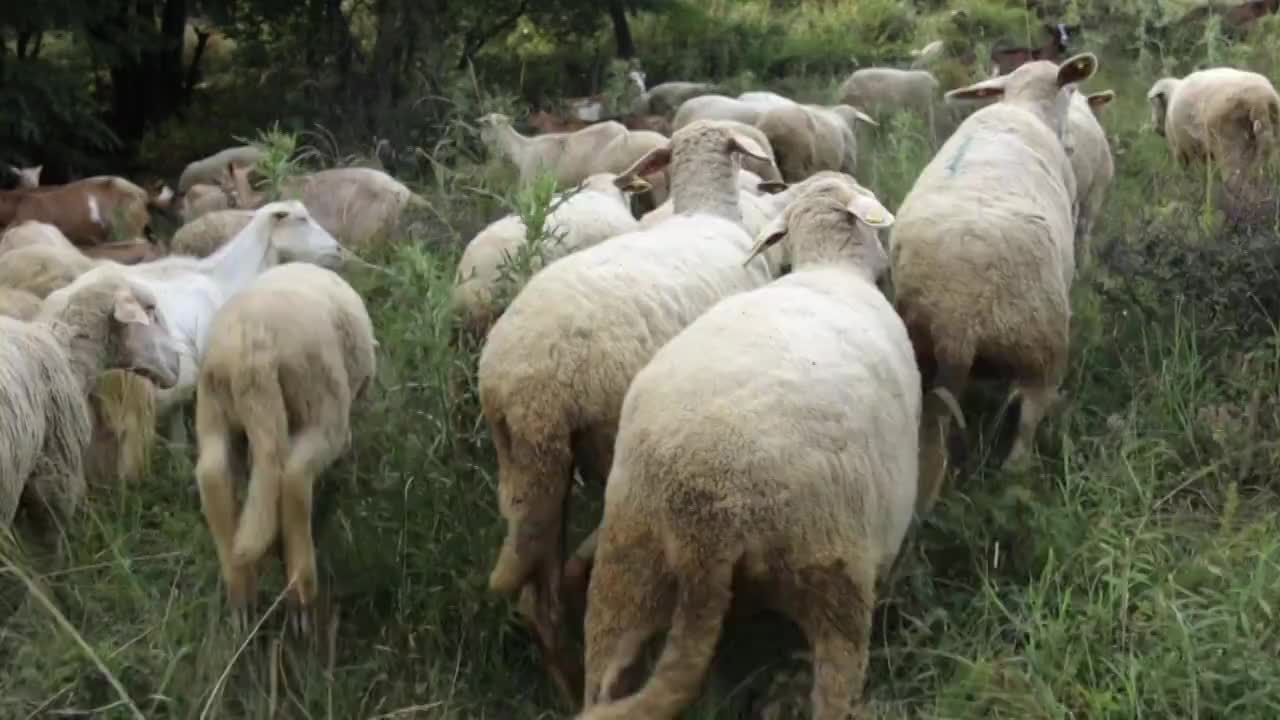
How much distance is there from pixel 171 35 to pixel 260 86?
998 mm

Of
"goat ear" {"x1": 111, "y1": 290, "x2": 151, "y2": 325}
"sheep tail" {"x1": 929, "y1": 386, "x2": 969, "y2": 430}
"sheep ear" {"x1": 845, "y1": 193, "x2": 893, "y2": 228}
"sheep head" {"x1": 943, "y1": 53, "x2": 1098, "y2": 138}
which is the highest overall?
"sheep ear" {"x1": 845, "y1": 193, "x2": 893, "y2": 228}

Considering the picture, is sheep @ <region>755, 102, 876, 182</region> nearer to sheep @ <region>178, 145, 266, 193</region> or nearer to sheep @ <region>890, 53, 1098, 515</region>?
sheep @ <region>178, 145, 266, 193</region>

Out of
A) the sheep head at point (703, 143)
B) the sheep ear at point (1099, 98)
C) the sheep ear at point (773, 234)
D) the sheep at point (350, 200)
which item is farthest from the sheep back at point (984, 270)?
the sheep at point (350, 200)

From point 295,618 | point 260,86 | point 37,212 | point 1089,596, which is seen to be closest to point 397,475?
point 295,618

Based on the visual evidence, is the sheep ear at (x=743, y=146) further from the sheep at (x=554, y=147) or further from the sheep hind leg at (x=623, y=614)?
the sheep at (x=554, y=147)

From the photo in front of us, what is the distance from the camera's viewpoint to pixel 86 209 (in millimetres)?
10875

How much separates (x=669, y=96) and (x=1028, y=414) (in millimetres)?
9923

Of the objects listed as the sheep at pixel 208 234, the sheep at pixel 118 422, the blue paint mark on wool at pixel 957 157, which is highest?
the blue paint mark on wool at pixel 957 157

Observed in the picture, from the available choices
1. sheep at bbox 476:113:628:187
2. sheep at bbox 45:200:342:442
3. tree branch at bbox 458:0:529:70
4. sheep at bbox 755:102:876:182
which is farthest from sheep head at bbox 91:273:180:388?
tree branch at bbox 458:0:529:70

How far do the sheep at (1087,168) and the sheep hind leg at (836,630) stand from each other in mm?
4245

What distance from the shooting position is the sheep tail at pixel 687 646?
12.5ft

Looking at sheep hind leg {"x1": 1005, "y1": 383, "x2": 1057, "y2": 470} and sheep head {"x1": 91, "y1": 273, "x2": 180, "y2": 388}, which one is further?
sheep head {"x1": 91, "y1": 273, "x2": 180, "y2": 388}

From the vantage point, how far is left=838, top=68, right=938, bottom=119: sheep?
13.7m

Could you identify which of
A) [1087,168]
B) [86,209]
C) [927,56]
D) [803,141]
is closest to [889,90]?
[927,56]
